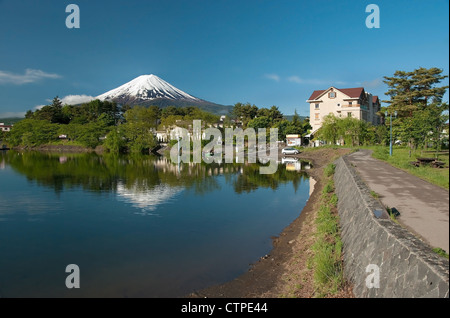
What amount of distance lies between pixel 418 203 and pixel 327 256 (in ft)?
8.79

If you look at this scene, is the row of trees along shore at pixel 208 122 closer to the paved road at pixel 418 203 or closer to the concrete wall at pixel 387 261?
the paved road at pixel 418 203

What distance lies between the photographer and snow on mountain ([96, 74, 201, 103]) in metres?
161

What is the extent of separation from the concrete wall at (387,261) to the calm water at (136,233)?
279cm

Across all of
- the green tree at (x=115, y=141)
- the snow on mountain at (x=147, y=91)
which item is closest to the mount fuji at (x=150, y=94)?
the snow on mountain at (x=147, y=91)

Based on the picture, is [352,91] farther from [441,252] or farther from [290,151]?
[441,252]

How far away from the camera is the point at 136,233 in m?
10.4

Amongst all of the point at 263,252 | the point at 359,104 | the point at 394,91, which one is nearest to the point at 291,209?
the point at 263,252

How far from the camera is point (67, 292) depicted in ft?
21.5

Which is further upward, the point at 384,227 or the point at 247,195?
the point at 384,227

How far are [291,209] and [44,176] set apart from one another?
64.1 ft

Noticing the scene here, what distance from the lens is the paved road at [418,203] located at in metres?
3.55

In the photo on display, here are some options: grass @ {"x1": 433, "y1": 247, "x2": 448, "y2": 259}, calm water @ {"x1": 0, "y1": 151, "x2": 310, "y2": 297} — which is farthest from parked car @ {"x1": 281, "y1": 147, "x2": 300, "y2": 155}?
grass @ {"x1": 433, "y1": 247, "x2": 448, "y2": 259}

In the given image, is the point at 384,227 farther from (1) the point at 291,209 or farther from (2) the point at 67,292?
(1) the point at 291,209

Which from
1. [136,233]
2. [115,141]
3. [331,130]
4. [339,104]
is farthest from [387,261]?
[115,141]
